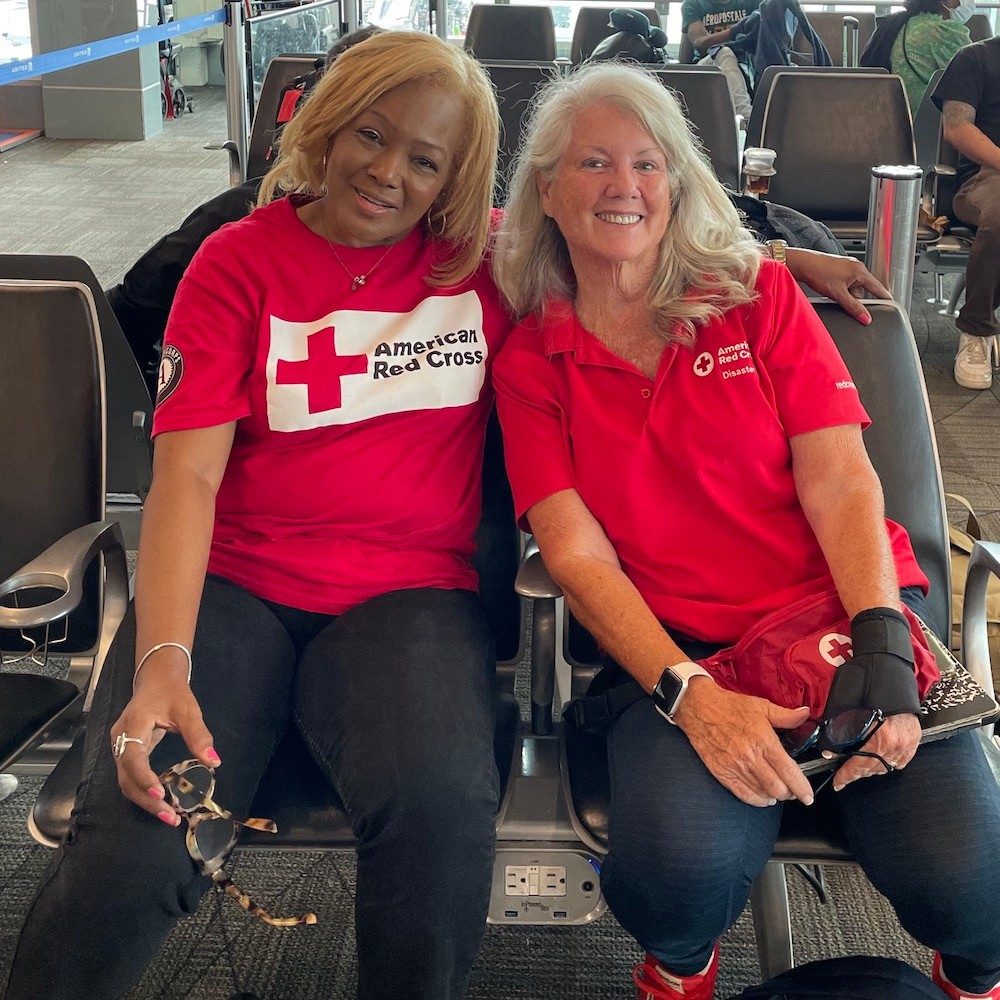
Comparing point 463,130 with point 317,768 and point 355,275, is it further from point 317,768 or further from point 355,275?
point 317,768

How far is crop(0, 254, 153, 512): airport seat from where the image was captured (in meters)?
1.83

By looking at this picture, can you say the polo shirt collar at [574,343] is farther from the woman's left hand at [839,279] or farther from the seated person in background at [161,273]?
the seated person in background at [161,273]

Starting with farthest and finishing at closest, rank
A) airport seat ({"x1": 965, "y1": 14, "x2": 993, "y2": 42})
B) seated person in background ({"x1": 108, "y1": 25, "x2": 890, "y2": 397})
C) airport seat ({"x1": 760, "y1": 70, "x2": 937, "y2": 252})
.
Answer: airport seat ({"x1": 965, "y1": 14, "x2": 993, "y2": 42}), airport seat ({"x1": 760, "y1": 70, "x2": 937, "y2": 252}), seated person in background ({"x1": 108, "y1": 25, "x2": 890, "y2": 397})

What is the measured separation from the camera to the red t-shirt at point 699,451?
4.74ft

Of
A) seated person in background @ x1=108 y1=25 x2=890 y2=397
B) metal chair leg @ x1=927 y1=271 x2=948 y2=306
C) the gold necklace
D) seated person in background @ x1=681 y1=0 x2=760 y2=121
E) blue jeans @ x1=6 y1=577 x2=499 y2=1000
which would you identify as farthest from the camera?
seated person in background @ x1=681 y1=0 x2=760 y2=121

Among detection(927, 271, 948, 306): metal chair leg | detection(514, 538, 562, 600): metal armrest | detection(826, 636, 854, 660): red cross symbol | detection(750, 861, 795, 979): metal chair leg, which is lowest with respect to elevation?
detection(750, 861, 795, 979): metal chair leg

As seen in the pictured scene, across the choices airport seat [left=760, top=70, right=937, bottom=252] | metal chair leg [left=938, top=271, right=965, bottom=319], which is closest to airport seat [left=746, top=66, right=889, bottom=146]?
airport seat [left=760, top=70, right=937, bottom=252]

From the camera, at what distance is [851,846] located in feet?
4.18

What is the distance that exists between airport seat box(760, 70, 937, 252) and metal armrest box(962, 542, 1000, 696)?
250cm

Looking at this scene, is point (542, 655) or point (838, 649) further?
point (542, 655)

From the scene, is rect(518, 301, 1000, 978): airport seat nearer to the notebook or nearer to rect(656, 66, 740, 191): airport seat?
the notebook

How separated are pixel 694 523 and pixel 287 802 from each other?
1.89 ft

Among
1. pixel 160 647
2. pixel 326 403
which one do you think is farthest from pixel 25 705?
pixel 326 403

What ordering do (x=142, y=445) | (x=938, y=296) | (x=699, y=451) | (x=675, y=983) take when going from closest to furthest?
1. (x=675, y=983)
2. (x=699, y=451)
3. (x=142, y=445)
4. (x=938, y=296)
